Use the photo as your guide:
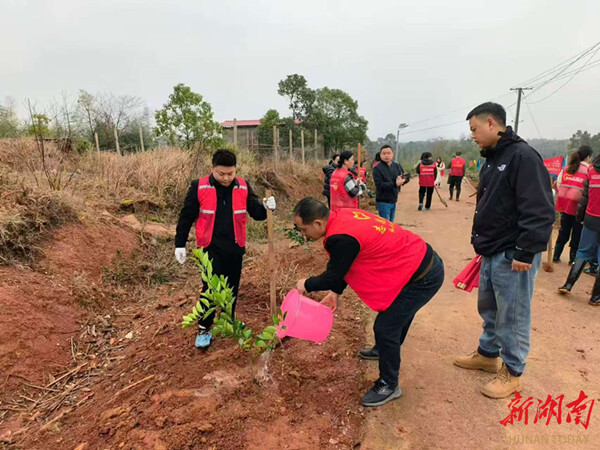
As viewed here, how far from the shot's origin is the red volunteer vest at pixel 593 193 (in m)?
3.76

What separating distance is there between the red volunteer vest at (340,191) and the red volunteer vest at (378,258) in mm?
2743

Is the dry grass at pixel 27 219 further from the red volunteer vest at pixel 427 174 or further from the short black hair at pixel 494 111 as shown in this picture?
the red volunteer vest at pixel 427 174

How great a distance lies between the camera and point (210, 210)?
2.71 m

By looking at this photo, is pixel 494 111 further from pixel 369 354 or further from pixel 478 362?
pixel 369 354

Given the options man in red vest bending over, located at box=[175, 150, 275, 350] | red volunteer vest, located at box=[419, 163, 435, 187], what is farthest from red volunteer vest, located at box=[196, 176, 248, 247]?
red volunteer vest, located at box=[419, 163, 435, 187]

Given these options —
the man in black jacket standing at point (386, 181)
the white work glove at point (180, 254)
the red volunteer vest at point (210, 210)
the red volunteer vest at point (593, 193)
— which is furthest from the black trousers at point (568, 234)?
the white work glove at point (180, 254)

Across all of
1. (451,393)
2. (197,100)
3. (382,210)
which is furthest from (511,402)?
(197,100)

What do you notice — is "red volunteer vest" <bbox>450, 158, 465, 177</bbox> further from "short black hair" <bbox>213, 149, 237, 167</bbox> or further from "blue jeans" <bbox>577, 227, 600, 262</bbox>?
"short black hair" <bbox>213, 149, 237, 167</bbox>

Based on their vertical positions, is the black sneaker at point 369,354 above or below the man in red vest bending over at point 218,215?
below

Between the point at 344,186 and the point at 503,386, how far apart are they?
3.10 meters

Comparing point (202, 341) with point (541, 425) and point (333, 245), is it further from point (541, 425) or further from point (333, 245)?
point (541, 425)

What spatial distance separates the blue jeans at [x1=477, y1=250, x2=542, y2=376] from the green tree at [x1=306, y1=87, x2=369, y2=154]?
21.0 meters

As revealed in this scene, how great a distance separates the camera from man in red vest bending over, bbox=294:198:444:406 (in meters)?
2.01

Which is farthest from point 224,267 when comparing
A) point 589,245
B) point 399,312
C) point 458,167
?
point 458,167
